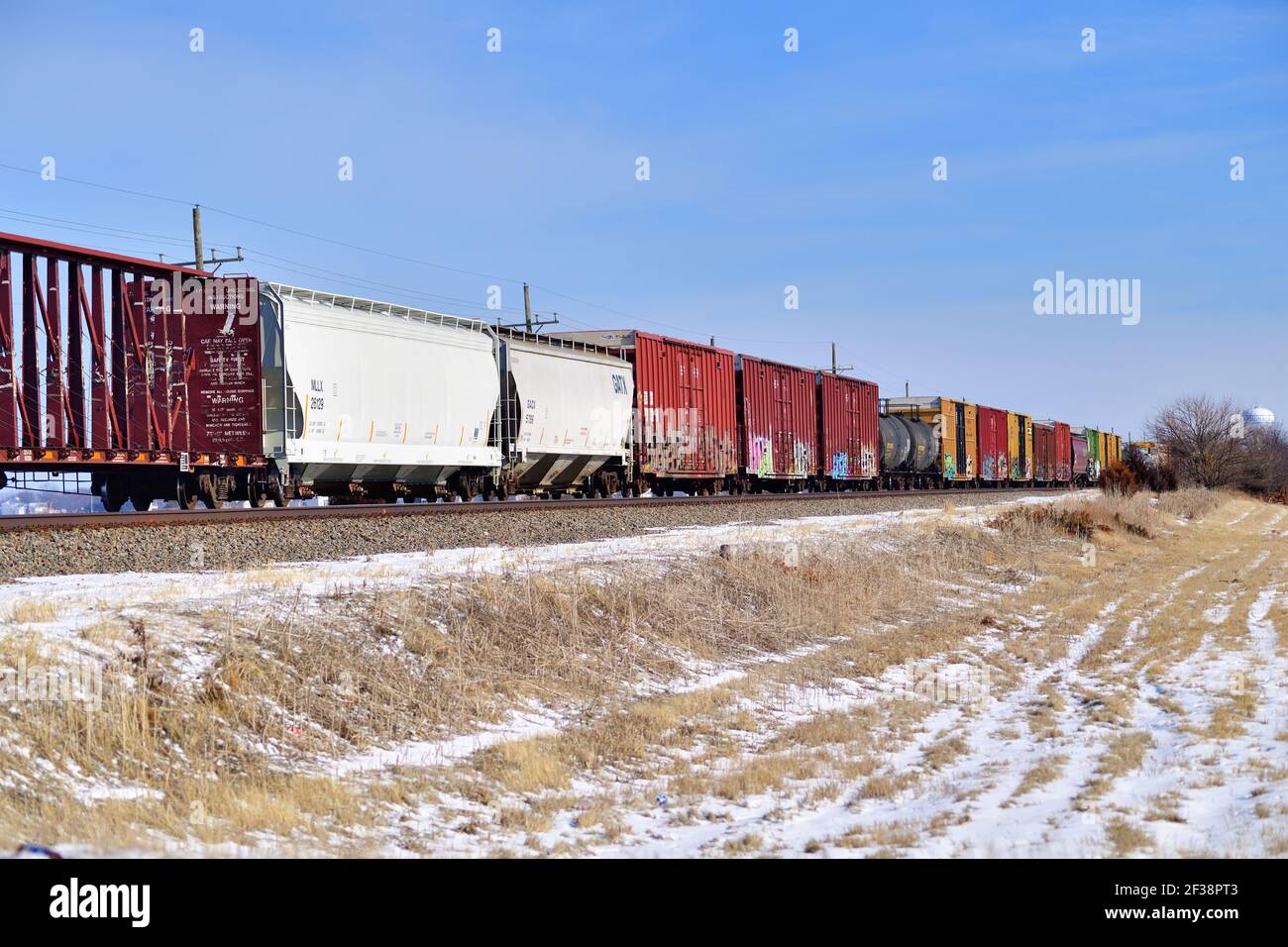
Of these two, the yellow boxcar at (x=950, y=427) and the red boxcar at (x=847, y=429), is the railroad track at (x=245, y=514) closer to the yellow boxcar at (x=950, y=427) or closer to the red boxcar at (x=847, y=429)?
the red boxcar at (x=847, y=429)

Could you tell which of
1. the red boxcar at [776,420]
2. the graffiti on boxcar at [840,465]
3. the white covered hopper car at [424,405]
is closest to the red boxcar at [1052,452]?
the graffiti on boxcar at [840,465]

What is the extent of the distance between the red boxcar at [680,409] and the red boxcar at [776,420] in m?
0.70

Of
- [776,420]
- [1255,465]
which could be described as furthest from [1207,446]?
[776,420]

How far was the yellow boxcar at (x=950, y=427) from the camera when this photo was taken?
55.1 metres

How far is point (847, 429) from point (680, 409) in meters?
14.6

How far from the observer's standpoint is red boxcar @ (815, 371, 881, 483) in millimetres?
44812

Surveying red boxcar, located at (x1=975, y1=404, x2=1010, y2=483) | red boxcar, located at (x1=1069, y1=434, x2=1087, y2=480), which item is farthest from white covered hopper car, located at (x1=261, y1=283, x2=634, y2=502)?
red boxcar, located at (x1=1069, y1=434, x2=1087, y2=480)

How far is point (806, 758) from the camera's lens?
28.1ft

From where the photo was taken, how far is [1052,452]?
7519 centimetres

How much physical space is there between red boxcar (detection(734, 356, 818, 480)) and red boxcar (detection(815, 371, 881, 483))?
774mm

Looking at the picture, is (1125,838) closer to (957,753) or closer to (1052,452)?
(957,753)

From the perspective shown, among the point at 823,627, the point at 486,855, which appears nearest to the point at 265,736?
the point at 486,855

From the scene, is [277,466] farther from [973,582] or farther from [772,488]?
[772,488]

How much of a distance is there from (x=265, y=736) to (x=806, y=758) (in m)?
3.87
